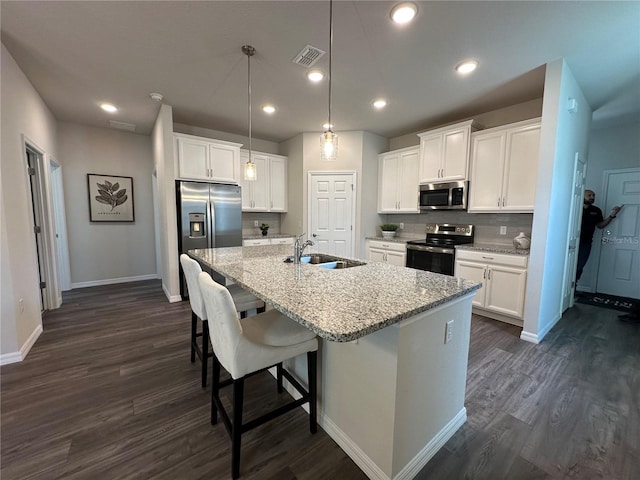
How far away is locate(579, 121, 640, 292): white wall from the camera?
411cm

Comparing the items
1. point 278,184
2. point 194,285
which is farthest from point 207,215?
point 194,285

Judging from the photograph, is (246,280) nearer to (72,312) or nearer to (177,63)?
(177,63)

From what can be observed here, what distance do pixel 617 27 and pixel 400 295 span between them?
9.00 ft

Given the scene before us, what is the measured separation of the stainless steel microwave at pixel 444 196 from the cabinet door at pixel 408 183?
0.17 meters

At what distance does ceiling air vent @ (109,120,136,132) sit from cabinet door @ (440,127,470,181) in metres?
4.98

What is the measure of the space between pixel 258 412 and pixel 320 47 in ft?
9.57

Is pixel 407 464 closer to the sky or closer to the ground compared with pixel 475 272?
closer to the ground

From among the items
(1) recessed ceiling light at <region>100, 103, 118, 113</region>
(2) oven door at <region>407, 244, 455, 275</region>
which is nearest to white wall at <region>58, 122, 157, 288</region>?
(1) recessed ceiling light at <region>100, 103, 118, 113</region>

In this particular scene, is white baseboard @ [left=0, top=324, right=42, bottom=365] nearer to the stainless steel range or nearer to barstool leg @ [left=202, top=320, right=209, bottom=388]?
barstool leg @ [left=202, top=320, right=209, bottom=388]

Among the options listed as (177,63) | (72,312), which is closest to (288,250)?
(177,63)

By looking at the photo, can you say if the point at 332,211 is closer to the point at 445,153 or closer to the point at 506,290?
the point at 445,153

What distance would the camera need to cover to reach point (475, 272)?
340 centimetres

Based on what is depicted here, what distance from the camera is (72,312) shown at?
3.48 m

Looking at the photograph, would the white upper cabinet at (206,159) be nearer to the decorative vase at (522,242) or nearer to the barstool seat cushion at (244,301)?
the barstool seat cushion at (244,301)
